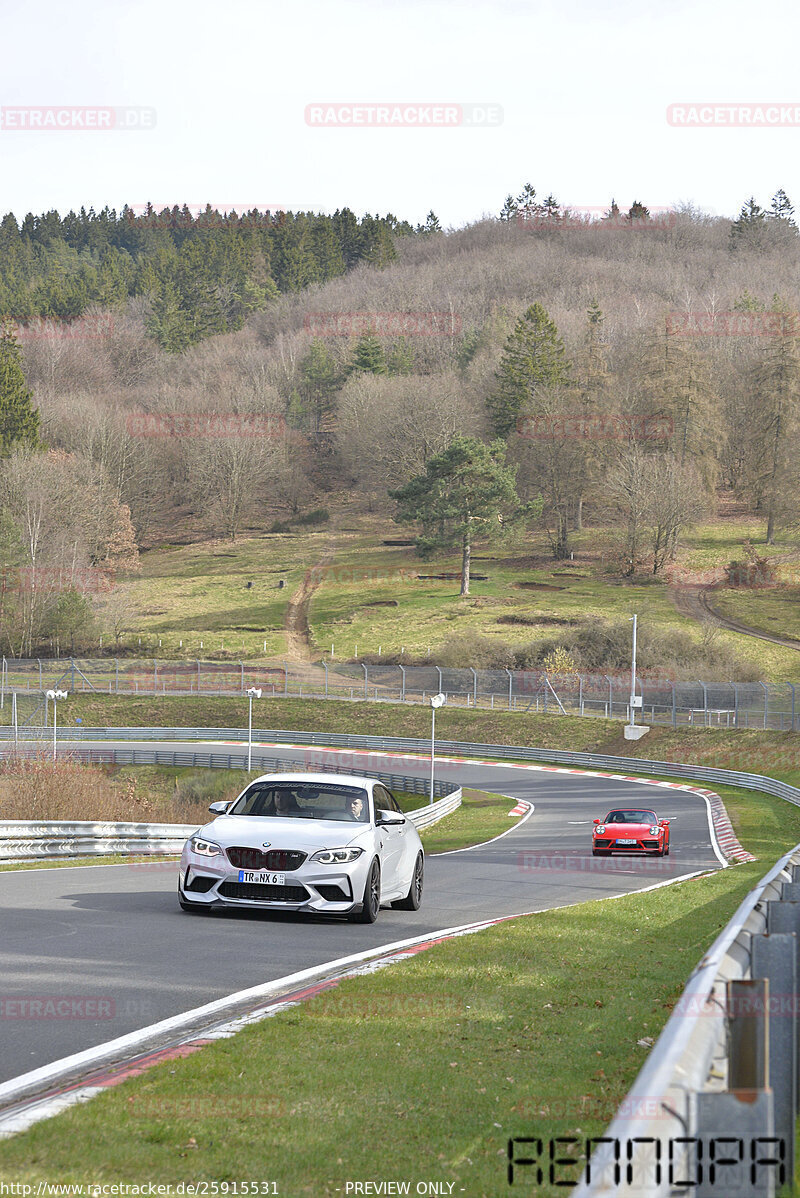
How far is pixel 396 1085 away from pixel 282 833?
6.01 meters

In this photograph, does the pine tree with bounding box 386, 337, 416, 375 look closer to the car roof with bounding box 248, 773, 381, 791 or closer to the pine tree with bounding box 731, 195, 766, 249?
the pine tree with bounding box 731, 195, 766, 249

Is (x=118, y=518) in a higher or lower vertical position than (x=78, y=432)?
lower

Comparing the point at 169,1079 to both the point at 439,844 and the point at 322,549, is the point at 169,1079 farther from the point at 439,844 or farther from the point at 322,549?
the point at 322,549

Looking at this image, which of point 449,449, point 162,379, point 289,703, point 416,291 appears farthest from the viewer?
point 416,291

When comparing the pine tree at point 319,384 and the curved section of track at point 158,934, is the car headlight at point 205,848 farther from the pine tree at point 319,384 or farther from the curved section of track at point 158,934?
the pine tree at point 319,384

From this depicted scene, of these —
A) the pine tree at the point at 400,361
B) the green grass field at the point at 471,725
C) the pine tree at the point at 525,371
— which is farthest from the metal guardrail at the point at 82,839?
the pine tree at the point at 400,361

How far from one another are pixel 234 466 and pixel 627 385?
35.4 m

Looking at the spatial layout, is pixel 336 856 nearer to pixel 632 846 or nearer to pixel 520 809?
pixel 632 846

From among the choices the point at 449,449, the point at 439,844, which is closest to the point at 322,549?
the point at 449,449

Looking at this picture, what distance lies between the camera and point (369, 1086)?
5.86 meters

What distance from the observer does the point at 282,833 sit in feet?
38.6

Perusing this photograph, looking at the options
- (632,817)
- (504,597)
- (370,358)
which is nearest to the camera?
(632,817)

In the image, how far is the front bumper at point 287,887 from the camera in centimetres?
1166

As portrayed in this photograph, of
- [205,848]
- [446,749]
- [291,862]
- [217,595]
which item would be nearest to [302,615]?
[217,595]
